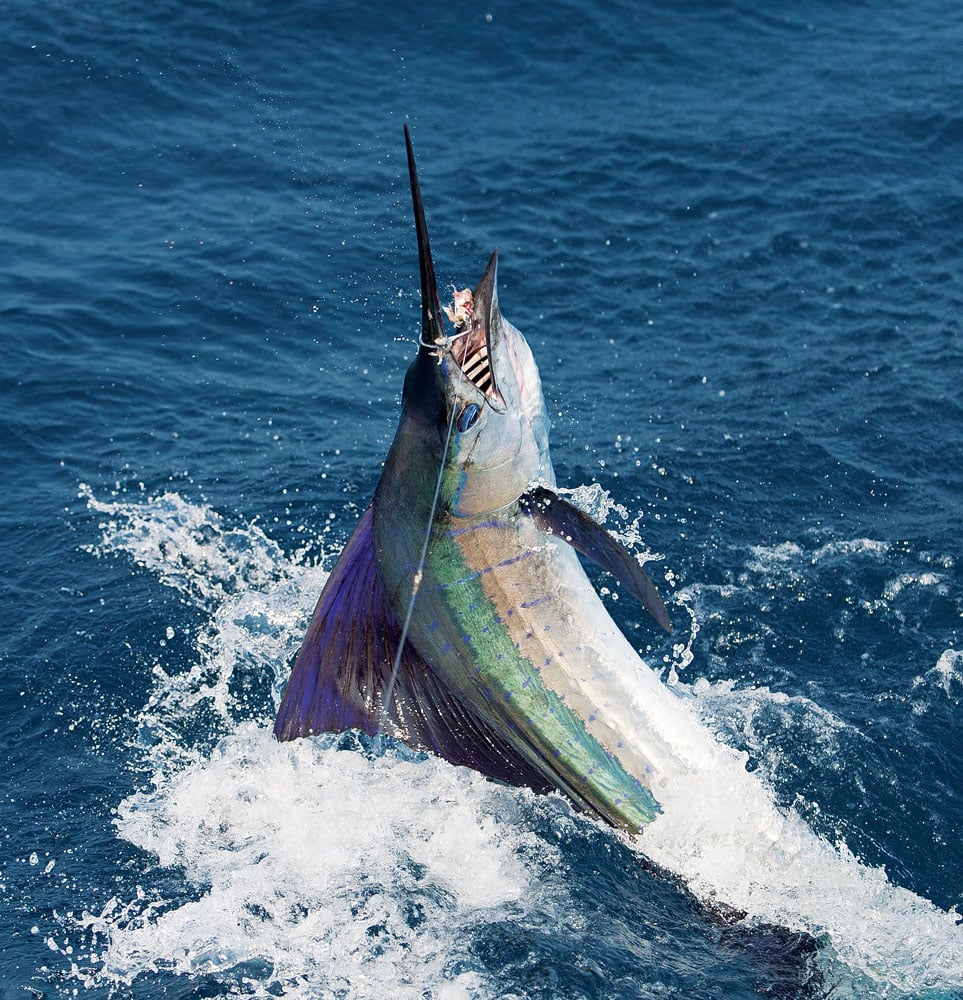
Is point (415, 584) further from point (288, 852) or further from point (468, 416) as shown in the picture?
point (288, 852)

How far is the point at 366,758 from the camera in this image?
709 centimetres

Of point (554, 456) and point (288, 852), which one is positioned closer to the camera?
point (288, 852)

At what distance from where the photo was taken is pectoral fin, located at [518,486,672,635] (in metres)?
5.28

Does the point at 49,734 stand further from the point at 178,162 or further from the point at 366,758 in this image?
the point at 178,162

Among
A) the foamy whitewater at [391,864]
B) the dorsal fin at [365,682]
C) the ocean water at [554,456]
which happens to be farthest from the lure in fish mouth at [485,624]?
the ocean water at [554,456]

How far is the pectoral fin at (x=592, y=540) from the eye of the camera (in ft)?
17.3

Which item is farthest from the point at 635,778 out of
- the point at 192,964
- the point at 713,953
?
the point at 192,964

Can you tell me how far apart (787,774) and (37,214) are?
9.31m

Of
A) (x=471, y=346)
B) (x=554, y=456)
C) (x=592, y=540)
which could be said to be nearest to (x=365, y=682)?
(x=592, y=540)

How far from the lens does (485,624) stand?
574 centimetres

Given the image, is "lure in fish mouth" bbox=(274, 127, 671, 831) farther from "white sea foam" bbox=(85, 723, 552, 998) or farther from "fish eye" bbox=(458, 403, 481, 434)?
"white sea foam" bbox=(85, 723, 552, 998)

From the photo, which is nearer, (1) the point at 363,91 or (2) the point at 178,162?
(2) the point at 178,162

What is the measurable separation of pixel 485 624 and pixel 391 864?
1410 millimetres

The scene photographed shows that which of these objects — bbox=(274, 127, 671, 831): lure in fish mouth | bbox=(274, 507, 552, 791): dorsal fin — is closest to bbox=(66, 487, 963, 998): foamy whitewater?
bbox=(274, 127, 671, 831): lure in fish mouth
